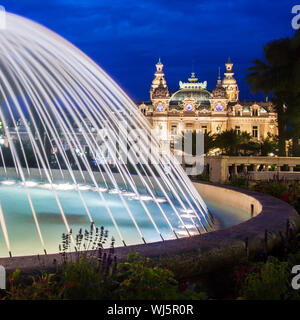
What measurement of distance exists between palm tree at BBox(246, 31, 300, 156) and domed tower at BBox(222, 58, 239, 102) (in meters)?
94.1

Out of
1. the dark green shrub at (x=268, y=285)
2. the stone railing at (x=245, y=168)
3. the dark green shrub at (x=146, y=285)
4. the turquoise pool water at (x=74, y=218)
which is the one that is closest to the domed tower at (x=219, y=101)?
the stone railing at (x=245, y=168)

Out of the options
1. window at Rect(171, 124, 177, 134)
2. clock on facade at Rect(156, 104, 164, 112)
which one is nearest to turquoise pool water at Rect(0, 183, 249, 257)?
window at Rect(171, 124, 177, 134)

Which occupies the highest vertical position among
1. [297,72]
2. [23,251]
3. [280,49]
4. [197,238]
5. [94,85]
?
[280,49]

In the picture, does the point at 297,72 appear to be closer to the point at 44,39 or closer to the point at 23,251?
the point at 44,39

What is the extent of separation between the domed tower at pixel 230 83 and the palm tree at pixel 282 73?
9415 cm

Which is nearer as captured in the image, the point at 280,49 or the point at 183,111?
the point at 280,49

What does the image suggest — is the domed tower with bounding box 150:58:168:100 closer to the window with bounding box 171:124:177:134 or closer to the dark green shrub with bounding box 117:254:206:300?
the window with bounding box 171:124:177:134

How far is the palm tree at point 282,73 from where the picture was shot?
26516 mm

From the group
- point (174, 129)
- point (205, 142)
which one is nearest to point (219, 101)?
point (174, 129)

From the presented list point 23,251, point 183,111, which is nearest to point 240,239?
point 23,251

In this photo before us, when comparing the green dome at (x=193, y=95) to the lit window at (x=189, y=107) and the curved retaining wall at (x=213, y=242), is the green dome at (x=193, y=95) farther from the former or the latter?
the curved retaining wall at (x=213, y=242)

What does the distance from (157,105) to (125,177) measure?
295 feet

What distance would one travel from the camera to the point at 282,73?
27.7m

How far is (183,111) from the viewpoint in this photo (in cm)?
10306
